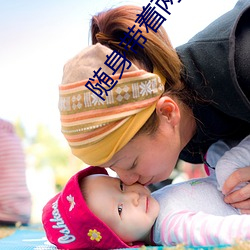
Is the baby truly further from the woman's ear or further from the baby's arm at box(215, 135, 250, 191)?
the woman's ear

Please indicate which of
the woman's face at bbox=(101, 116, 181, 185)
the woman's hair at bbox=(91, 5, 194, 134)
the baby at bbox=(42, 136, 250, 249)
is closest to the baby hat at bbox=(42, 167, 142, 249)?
the baby at bbox=(42, 136, 250, 249)

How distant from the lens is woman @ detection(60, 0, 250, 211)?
3.31ft

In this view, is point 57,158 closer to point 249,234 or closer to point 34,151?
point 34,151

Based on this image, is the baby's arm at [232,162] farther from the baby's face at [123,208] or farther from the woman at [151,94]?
the baby's face at [123,208]

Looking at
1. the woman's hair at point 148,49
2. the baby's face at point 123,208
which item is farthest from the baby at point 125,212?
the woman's hair at point 148,49

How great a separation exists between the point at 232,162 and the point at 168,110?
0.21 metres

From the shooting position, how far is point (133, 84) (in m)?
1.01

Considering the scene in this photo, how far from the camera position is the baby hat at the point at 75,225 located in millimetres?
1028

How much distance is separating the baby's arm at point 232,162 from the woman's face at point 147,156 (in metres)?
0.12

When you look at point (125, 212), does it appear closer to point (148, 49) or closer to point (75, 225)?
point (75, 225)

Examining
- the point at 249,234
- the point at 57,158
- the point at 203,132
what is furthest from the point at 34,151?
the point at 249,234

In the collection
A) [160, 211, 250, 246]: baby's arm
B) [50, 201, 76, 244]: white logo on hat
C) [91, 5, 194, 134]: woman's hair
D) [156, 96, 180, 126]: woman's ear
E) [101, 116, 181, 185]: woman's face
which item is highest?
[91, 5, 194, 134]: woman's hair

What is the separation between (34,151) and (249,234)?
99.7 inches

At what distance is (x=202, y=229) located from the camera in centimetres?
92
